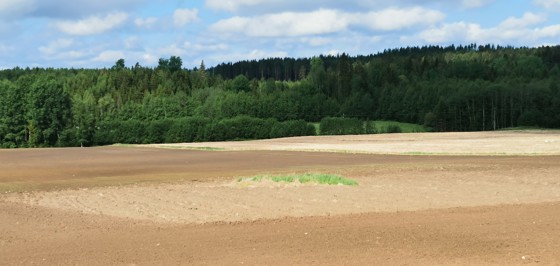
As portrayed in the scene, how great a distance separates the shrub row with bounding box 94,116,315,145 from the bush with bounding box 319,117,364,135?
6.66 meters

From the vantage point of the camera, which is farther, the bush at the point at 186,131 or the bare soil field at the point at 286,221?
the bush at the point at 186,131

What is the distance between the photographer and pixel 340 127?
140 meters

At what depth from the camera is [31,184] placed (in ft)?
113

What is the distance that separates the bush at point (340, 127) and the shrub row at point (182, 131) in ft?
21.9

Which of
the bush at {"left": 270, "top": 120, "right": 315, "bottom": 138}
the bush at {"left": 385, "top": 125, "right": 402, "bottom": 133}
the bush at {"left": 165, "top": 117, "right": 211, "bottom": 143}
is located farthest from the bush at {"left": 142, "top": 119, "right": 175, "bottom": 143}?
the bush at {"left": 385, "top": 125, "right": 402, "bottom": 133}

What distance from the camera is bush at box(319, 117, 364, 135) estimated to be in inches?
5413

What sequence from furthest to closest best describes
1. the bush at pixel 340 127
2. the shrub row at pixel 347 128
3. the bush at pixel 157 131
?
1. the shrub row at pixel 347 128
2. the bush at pixel 340 127
3. the bush at pixel 157 131

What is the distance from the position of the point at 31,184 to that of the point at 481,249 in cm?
2565

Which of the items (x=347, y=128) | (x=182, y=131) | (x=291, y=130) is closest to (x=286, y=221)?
(x=182, y=131)

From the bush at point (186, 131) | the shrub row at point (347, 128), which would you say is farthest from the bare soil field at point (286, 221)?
the shrub row at point (347, 128)

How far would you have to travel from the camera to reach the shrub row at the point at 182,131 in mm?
129375

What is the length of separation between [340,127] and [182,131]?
31894 mm

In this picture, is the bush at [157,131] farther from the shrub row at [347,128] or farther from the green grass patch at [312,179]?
the green grass patch at [312,179]

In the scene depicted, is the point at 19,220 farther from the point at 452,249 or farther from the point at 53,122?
the point at 53,122
